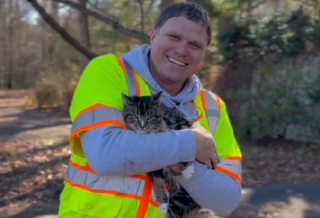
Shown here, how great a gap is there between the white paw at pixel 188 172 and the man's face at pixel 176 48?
1.47ft

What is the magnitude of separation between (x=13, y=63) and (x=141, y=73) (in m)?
37.9

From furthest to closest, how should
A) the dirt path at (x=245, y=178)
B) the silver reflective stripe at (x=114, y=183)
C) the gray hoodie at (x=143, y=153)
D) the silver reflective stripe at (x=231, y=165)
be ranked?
1. the dirt path at (x=245, y=178)
2. the silver reflective stripe at (x=231, y=165)
3. the silver reflective stripe at (x=114, y=183)
4. the gray hoodie at (x=143, y=153)

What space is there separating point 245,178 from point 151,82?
21.5 ft

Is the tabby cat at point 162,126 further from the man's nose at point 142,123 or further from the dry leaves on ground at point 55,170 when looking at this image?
the dry leaves on ground at point 55,170

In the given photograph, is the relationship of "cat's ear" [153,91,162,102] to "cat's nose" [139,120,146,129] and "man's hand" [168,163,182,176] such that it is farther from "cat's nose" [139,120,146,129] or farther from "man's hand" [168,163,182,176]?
"man's hand" [168,163,182,176]

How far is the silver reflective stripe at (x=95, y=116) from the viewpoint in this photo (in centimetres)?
253

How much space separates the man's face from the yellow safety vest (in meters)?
0.13

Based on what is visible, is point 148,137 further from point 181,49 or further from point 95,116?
point 181,49

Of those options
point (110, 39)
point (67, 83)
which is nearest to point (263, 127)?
point (110, 39)

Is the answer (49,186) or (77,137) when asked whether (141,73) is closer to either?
(77,137)

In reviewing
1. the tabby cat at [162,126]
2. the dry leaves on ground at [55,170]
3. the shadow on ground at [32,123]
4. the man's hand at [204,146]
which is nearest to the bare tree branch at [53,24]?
the dry leaves on ground at [55,170]

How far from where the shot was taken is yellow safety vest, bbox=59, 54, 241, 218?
254 centimetres

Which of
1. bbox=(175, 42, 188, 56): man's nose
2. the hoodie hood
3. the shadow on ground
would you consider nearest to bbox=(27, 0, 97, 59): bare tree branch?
the shadow on ground

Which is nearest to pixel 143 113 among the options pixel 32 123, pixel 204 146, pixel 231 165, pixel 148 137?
pixel 148 137
